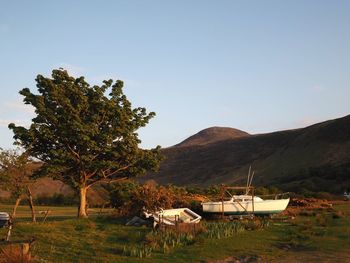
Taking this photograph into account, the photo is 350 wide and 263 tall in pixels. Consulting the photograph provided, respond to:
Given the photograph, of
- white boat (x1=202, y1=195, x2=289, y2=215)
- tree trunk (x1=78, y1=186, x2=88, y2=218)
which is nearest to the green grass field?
tree trunk (x1=78, y1=186, x2=88, y2=218)

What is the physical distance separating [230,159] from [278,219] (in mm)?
115410

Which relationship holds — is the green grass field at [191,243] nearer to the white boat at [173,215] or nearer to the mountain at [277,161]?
the white boat at [173,215]

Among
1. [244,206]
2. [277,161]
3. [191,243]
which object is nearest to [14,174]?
[191,243]

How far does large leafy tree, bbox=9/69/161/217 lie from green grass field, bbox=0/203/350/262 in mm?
5154

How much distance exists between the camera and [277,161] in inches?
4695

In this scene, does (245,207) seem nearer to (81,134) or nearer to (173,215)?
(173,215)

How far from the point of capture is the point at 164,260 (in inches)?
711

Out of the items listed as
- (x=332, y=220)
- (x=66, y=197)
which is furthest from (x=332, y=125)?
(x=332, y=220)

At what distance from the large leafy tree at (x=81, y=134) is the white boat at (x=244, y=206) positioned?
5162mm

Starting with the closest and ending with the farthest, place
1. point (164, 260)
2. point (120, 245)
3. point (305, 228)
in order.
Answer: point (164, 260) < point (120, 245) < point (305, 228)

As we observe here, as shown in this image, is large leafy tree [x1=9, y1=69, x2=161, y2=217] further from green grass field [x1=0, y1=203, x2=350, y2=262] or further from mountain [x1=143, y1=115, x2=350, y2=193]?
mountain [x1=143, y1=115, x2=350, y2=193]

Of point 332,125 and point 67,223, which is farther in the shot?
point 332,125

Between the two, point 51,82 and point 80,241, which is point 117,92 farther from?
point 80,241

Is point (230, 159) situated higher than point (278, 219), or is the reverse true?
point (230, 159)
